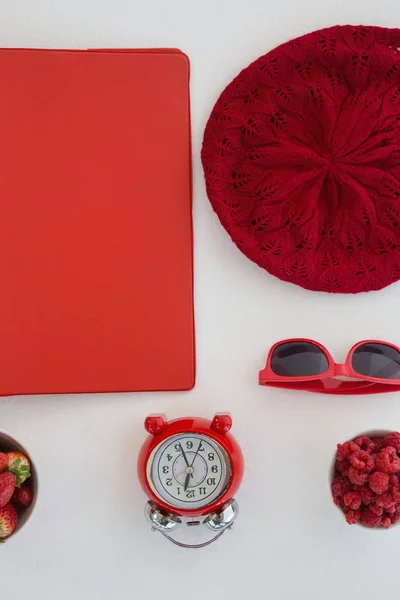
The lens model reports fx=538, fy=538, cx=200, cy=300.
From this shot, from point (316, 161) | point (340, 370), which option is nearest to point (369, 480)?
point (340, 370)

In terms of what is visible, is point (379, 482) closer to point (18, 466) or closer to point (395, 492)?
point (395, 492)

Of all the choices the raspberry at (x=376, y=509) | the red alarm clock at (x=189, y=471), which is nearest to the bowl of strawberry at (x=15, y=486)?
the red alarm clock at (x=189, y=471)

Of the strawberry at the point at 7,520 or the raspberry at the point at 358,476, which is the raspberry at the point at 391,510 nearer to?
the raspberry at the point at 358,476

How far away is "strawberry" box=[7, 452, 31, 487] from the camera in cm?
67

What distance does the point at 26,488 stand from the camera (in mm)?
699

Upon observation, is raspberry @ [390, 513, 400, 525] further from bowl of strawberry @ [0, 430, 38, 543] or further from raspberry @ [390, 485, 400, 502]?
bowl of strawberry @ [0, 430, 38, 543]

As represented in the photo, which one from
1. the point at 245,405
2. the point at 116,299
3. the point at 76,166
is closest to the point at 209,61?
the point at 76,166

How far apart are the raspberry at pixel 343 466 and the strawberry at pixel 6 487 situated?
412mm

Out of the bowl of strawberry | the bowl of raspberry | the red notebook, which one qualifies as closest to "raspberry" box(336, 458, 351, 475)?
the bowl of raspberry

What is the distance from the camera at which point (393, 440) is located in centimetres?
68

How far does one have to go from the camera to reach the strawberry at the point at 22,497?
69 cm

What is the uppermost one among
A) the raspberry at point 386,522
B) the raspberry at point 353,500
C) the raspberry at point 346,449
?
the raspberry at point 346,449

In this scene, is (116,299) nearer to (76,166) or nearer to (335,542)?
(76,166)

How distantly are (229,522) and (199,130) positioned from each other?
21.5 inches
